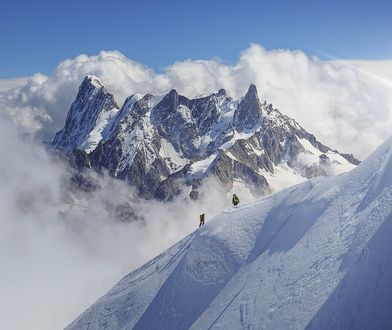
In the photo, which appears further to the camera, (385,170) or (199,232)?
(199,232)

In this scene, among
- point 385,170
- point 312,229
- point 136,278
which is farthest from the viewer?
point 136,278

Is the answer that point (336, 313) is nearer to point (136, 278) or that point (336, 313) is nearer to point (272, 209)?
point (272, 209)

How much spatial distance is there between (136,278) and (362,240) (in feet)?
97.1

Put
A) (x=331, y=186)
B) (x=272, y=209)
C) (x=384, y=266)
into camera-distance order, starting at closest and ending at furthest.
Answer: (x=384, y=266) < (x=331, y=186) < (x=272, y=209)

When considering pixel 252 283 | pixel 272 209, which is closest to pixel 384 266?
pixel 252 283

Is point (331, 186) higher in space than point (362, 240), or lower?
higher

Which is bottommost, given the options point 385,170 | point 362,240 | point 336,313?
point 336,313

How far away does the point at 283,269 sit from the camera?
4484cm

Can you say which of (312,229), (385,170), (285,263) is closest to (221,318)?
(285,263)

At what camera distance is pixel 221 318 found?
1778 inches

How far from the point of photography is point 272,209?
181 feet

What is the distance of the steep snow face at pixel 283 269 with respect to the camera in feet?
122

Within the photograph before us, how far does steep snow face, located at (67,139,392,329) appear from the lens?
122 ft

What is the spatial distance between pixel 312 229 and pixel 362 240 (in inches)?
316
